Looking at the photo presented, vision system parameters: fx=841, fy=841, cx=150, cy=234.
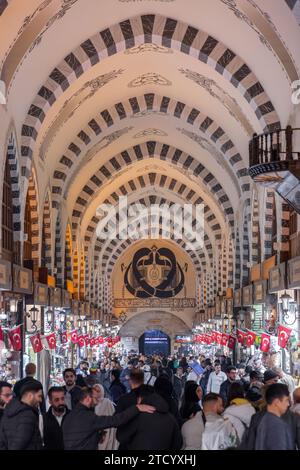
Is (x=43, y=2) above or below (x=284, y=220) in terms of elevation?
above

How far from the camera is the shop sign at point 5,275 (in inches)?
508

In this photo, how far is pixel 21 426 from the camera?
585cm

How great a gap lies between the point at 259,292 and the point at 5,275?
6.03m

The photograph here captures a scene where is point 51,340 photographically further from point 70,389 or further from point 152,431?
point 152,431

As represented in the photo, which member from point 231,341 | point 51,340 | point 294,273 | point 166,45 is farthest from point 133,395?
point 231,341

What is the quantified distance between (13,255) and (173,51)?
5006 mm

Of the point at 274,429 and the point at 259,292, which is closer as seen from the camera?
the point at 274,429

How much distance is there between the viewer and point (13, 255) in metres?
15.7

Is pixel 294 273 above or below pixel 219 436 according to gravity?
above

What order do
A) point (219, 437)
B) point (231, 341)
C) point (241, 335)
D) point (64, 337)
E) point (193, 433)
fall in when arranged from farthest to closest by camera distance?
point (231, 341)
point (64, 337)
point (241, 335)
point (193, 433)
point (219, 437)

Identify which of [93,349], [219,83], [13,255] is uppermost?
[219,83]

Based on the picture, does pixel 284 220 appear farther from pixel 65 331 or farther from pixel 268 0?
pixel 65 331

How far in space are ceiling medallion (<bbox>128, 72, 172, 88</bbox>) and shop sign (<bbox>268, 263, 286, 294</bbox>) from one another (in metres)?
5.46
